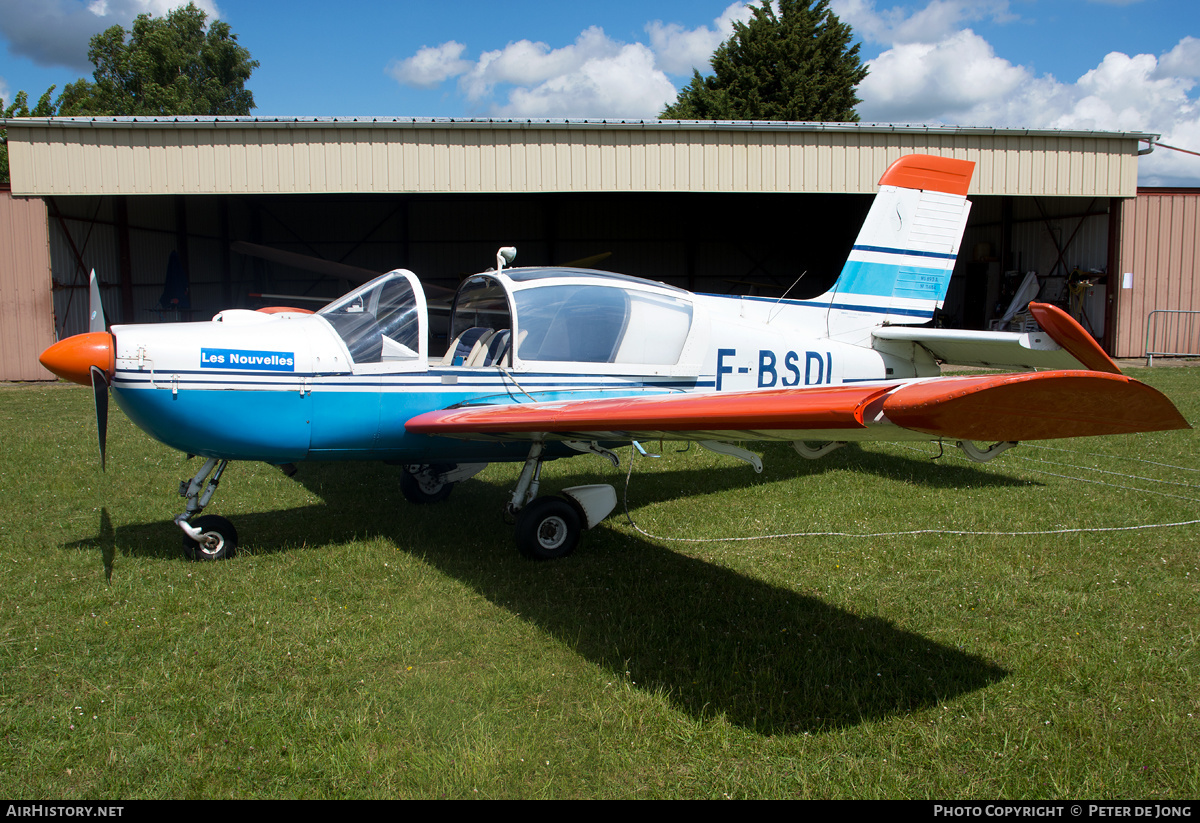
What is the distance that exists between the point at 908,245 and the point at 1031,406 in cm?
541

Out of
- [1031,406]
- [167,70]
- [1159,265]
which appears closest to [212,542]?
[1031,406]

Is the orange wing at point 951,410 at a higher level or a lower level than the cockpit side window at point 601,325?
lower

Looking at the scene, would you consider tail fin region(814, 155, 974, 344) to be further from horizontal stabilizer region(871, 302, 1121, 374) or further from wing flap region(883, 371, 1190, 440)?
wing flap region(883, 371, 1190, 440)

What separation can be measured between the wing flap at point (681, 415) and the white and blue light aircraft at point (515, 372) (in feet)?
0.05

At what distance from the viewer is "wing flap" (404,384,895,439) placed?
2.75 meters

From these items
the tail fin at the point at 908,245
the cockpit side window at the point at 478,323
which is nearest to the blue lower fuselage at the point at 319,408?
the cockpit side window at the point at 478,323

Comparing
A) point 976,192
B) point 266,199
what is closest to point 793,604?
point 976,192

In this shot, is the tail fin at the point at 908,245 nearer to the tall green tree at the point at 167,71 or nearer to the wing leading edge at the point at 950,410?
the wing leading edge at the point at 950,410

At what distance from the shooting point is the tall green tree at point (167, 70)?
47.2 m

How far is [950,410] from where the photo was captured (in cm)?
242

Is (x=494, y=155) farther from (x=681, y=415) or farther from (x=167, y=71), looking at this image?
(x=167, y=71)

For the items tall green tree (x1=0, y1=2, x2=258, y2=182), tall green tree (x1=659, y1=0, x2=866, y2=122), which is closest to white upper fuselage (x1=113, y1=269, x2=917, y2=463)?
tall green tree (x1=659, y1=0, x2=866, y2=122)

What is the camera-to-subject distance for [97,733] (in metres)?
3.03

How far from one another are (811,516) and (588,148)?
38.1 ft
